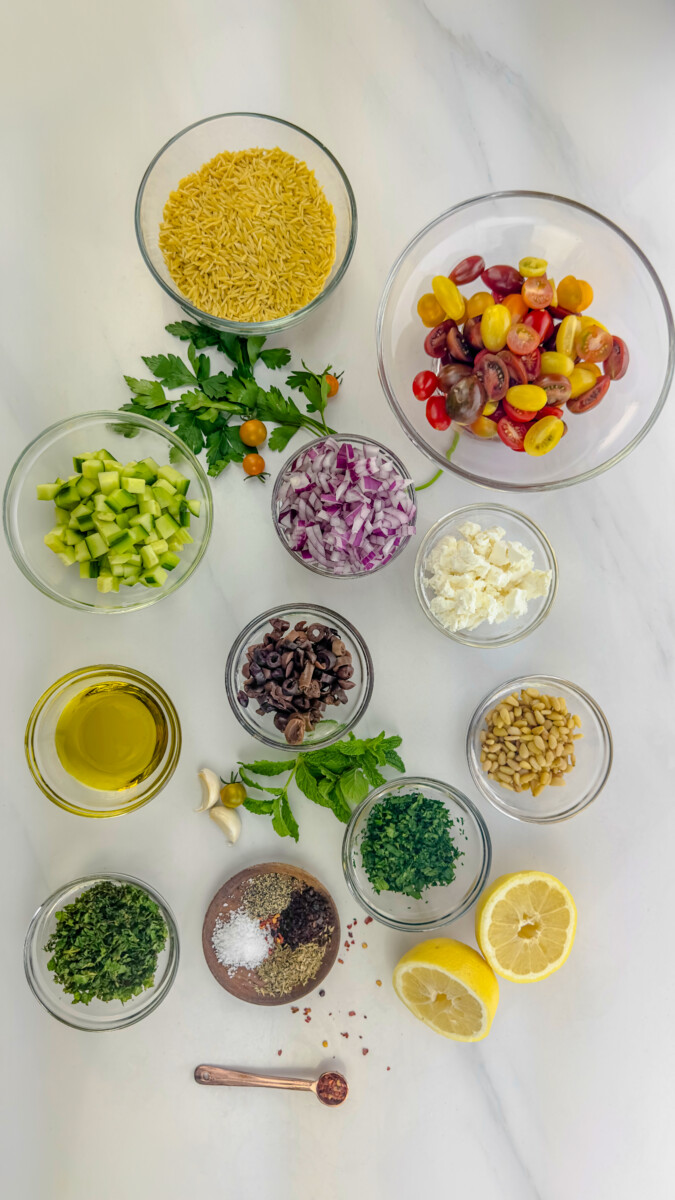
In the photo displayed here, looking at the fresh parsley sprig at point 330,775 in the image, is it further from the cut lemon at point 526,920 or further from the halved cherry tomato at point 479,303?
the halved cherry tomato at point 479,303

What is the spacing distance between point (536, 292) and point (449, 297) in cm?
17

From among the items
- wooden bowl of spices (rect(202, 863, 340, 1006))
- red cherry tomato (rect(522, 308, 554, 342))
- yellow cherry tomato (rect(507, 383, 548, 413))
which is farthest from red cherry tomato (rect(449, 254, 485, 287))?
wooden bowl of spices (rect(202, 863, 340, 1006))

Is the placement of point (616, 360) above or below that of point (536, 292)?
below

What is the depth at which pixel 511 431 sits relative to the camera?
146 centimetres

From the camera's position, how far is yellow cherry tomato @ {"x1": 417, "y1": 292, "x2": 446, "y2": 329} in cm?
149

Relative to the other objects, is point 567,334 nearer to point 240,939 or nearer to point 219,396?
point 219,396

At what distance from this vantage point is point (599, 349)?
1.43 m

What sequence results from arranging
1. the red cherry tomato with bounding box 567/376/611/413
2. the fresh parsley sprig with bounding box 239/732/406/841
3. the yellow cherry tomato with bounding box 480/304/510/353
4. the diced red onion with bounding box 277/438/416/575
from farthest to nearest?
the fresh parsley sprig with bounding box 239/732/406/841, the diced red onion with bounding box 277/438/416/575, the red cherry tomato with bounding box 567/376/611/413, the yellow cherry tomato with bounding box 480/304/510/353

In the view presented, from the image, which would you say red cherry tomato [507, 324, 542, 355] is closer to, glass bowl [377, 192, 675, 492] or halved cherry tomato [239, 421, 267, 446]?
glass bowl [377, 192, 675, 492]

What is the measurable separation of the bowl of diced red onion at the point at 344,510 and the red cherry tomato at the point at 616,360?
485 mm

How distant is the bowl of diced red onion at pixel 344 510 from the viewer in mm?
1595

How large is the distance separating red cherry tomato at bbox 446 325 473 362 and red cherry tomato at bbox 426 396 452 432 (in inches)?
3.7

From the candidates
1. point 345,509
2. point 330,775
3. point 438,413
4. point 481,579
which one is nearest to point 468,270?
point 438,413

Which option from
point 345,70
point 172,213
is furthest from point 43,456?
point 345,70
